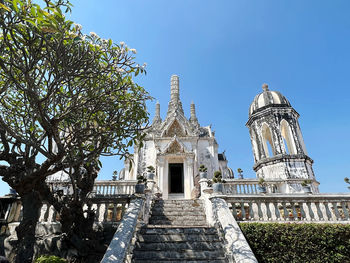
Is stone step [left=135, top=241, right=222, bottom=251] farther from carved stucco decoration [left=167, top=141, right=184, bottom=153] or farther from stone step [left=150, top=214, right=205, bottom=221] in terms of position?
carved stucco decoration [left=167, top=141, right=184, bottom=153]

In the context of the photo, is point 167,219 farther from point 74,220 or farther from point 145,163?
point 145,163

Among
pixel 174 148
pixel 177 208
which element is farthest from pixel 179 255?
pixel 174 148

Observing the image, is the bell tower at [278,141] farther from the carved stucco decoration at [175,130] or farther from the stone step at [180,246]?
the stone step at [180,246]

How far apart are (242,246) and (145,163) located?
11949mm

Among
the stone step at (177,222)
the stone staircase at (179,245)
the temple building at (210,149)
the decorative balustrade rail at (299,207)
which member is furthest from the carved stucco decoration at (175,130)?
the decorative balustrade rail at (299,207)

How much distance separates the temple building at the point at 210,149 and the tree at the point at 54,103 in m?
8.54

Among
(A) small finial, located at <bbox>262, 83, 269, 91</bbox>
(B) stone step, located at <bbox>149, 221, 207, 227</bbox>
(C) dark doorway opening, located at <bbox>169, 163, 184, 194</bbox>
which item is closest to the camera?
(B) stone step, located at <bbox>149, 221, 207, 227</bbox>

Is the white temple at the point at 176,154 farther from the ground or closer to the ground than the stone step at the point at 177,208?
farther from the ground

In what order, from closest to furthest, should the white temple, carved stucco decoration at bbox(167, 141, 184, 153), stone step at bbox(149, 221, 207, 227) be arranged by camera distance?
stone step at bbox(149, 221, 207, 227), the white temple, carved stucco decoration at bbox(167, 141, 184, 153)

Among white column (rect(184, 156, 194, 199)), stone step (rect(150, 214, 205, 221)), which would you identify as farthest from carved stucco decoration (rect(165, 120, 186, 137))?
stone step (rect(150, 214, 205, 221))

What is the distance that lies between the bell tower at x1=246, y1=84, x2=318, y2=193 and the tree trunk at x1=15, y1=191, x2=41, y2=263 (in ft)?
39.8

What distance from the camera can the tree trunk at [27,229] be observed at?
5034 mm

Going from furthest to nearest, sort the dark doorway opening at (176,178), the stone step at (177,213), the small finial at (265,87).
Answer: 1. the small finial at (265,87)
2. the dark doorway opening at (176,178)
3. the stone step at (177,213)

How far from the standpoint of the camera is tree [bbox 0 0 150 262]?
4699 millimetres
